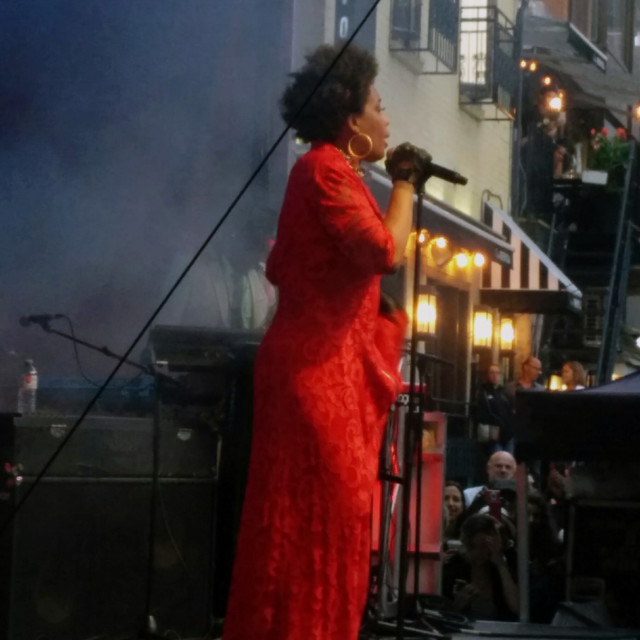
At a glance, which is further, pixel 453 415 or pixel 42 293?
pixel 453 415

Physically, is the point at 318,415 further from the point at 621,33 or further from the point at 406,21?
the point at 621,33

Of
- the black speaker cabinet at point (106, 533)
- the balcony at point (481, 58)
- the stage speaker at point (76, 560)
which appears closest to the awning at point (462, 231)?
the balcony at point (481, 58)

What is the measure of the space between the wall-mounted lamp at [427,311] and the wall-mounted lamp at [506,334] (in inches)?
110

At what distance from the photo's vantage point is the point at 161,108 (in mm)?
7629

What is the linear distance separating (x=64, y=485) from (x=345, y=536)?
5.15ft

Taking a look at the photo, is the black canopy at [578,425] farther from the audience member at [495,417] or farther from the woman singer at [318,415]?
the audience member at [495,417]

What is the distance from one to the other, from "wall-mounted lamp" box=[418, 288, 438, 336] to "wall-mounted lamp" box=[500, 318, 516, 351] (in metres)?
2.79

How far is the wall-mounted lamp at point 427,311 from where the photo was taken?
12.6 metres

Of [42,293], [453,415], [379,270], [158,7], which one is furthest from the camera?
[453,415]

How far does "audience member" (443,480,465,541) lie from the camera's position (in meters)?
7.90

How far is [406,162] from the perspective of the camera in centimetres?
369

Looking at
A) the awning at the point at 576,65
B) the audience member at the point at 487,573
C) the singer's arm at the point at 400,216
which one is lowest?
the audience member at the point at 487,573

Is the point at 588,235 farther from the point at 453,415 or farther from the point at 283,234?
the point at 283,234

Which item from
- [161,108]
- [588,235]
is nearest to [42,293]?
[161,108]
